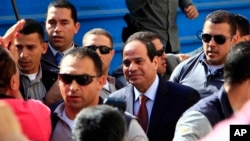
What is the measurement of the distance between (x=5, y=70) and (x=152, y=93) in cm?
134

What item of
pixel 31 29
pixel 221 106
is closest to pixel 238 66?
pixel 221 106

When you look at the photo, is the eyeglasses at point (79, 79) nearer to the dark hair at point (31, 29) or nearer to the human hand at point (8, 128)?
the dark hair at point (31, 29)

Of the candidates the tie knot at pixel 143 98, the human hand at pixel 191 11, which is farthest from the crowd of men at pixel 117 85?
the human hand at pixel 191 11

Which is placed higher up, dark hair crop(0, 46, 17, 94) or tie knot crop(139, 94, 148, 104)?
dark hair crop(0, 46, 17, 94)

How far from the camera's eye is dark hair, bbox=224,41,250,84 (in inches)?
146

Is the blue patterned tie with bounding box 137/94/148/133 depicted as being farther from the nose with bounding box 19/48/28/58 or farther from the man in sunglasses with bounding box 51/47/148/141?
the nose with bounding box 19/48/28/58

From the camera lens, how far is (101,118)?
258cm

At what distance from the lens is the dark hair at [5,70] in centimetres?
361

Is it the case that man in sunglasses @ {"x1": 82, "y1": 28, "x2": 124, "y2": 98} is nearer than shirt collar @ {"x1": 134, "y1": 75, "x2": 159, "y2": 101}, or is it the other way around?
shirt collar @ {"x1": 134, "y1": 75, "x2": 159, "y2": 101}

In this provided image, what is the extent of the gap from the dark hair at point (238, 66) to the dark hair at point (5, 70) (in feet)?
3.74

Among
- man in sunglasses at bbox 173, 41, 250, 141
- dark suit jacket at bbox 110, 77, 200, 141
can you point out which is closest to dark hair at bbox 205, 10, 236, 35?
dark suit jacket at bbox 110, 77, 200, 141

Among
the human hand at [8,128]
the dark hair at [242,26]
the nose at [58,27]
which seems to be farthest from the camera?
the nose at [58,27]

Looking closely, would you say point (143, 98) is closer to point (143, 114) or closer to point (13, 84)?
point (143, 114)

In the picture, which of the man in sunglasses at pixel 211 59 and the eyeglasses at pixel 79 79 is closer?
the eyeglasses at pixel 79 79
